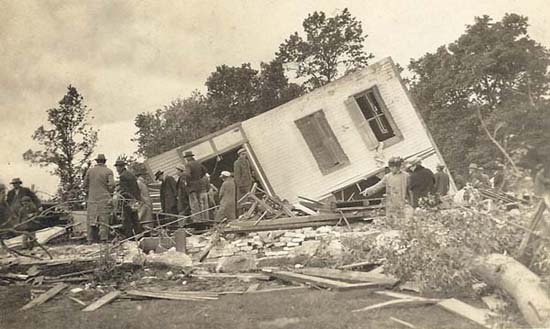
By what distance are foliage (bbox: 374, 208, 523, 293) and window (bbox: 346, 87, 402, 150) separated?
893 cm

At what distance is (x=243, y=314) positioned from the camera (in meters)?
5.31

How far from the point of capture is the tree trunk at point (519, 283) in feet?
13.7

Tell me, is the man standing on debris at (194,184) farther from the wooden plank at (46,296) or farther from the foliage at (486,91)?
the foliage at (486,91)

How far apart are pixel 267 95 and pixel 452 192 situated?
78.6ft

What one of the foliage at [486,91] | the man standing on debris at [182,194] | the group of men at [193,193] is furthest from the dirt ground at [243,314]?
the foliage at [486,91]

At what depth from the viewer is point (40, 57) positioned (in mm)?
8641

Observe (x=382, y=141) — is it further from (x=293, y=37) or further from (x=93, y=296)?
(x=293, y=37)

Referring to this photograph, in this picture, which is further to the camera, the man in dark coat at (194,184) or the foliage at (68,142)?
the foliage at (68,142)

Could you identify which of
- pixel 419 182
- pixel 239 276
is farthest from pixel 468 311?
pixel 419 182

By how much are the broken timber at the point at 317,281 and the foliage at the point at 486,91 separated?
465 inches

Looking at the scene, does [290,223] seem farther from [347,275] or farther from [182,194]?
[347,275]

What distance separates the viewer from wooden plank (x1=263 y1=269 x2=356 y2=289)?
5962 mm

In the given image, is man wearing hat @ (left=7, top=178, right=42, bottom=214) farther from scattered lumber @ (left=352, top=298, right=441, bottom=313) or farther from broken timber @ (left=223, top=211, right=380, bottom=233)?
scattered lumber @ (left=352, top=298, right=441, bottom=313)

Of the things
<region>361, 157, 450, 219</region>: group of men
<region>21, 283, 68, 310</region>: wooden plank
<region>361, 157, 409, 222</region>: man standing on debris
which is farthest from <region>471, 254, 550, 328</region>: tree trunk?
<region>21, 283, 68, 310</region>: wooden plank
